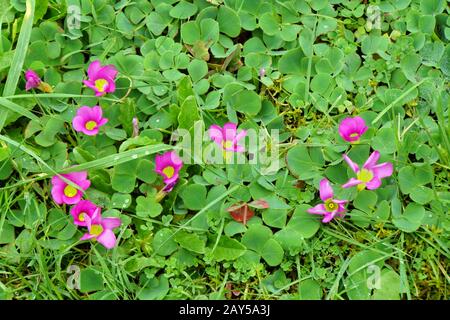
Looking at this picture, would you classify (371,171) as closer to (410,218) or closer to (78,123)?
(410,218)

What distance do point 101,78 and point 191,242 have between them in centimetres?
68

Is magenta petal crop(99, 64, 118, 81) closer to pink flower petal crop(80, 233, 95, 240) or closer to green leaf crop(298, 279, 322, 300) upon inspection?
pink flower petal crop(80, 233, 95, 240)

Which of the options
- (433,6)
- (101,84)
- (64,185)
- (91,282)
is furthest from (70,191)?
(433,6)

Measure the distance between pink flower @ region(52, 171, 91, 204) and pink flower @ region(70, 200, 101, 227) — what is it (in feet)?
0.13

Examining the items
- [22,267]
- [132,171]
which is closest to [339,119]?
[132,171]

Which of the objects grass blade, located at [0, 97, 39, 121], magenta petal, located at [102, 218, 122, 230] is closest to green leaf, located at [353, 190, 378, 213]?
magenta petal, located at [102, 218, 122, 230]

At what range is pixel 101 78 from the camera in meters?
2.27

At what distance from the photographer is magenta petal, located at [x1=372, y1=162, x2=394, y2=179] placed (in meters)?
2.04

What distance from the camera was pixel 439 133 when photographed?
6.99 ft

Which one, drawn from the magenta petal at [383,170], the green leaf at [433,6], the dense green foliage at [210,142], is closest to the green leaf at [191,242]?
the dense green foliage at [210,142]

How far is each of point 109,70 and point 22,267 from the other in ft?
2.34

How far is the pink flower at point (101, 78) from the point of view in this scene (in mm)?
2240

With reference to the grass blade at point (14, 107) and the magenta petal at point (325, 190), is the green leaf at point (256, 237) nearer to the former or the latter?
the magenta petal at point (325, 190)

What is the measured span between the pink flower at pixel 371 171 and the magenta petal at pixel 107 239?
73 cm
